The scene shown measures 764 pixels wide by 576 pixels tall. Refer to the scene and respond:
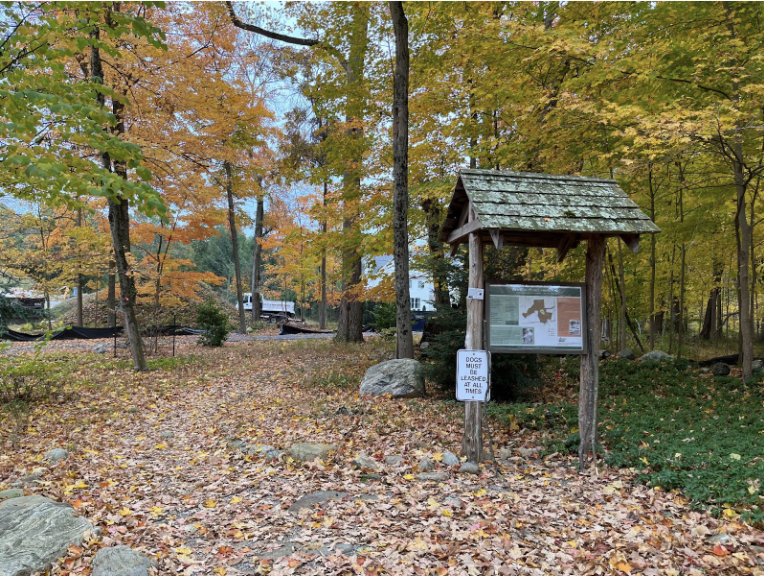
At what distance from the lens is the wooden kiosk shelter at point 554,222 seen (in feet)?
17.9

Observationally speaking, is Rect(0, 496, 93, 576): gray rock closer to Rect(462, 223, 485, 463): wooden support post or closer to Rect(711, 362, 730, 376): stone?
Rect(462, 223, 485, 463): wooden support post

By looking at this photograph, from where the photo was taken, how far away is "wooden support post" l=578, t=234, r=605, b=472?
18.8 feet

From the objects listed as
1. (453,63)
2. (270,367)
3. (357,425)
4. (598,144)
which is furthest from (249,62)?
(357,425)

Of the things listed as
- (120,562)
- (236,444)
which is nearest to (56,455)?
(236,444)

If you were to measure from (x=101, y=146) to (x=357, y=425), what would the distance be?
4.91m

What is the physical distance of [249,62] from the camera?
1528 cm

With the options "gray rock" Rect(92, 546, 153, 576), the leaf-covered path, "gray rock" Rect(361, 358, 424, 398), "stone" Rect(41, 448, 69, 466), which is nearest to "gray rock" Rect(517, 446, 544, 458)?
the leaf-covered path

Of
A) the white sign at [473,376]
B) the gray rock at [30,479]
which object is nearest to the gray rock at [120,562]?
the gray rock at [30,479]

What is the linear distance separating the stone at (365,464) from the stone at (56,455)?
11.8 feet

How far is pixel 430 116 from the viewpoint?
11719 mm

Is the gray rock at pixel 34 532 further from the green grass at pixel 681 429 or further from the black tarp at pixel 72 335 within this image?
the black tarp at pixel 72 335

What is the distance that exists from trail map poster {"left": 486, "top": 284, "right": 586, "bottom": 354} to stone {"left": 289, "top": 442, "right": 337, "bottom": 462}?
2452 millimetres

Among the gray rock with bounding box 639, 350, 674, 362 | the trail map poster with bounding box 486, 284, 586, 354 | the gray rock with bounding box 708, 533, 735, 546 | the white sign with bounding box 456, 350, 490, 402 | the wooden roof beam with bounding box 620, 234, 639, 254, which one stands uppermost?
the wooden roof beam with bounding box 620, 234, 639, 254

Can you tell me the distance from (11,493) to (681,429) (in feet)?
25.0
